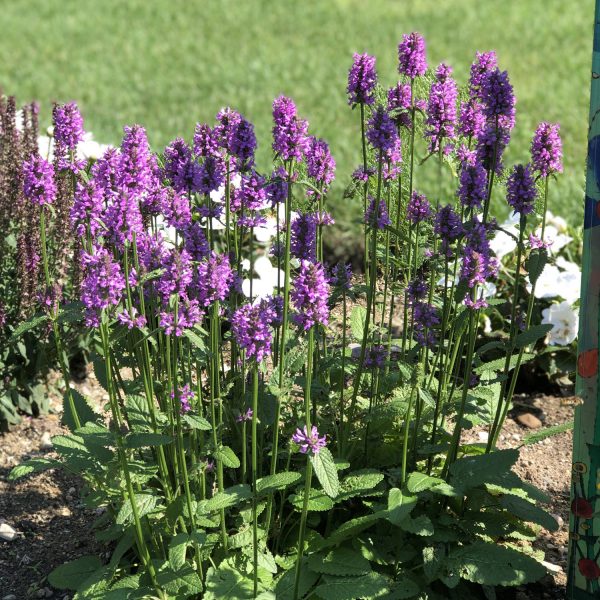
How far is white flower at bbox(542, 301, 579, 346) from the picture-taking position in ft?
14.7

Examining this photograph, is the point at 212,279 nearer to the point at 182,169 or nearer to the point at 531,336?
the point at 182,169

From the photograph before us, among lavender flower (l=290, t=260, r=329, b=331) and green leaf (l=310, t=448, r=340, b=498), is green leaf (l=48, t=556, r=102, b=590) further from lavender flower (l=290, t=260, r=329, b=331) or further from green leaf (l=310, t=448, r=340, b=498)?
lavender flower (l=290, t=260, r=329, b=331)

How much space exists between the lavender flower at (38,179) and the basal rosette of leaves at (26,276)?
3.66 ft

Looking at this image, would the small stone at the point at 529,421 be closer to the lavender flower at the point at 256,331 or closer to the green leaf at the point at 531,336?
the green leaf at the point at 531,336

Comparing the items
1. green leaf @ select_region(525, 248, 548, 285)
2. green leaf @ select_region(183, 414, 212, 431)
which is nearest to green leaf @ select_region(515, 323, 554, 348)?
green leaf @ select_region(525, 248, 548, 285)

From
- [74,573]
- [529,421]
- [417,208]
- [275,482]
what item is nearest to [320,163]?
[417,208]

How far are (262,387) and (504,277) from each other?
214 cm

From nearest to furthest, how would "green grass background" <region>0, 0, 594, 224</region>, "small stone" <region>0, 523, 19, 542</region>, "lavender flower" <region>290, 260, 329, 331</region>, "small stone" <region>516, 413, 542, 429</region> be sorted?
"lavender flower" <region>290, 260, 329, 331</region>
"small stone" <region>0, 523, 19, 542</region>
"small stone" <region>516, 413, 542, 429</region>
"green grass background" <region>0, 0, 594, 224</region>

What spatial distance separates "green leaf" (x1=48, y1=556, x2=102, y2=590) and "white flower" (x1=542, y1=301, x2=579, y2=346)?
2308mm

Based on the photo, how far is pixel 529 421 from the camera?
4.35 metres

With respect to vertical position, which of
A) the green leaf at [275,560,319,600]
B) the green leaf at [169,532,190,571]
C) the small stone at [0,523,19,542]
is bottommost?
the small stone at [0,523,19,542]

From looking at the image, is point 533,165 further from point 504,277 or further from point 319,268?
point 504,277

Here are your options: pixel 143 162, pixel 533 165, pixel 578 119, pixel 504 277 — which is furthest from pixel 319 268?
pixel 578 119

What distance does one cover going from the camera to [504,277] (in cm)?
479
